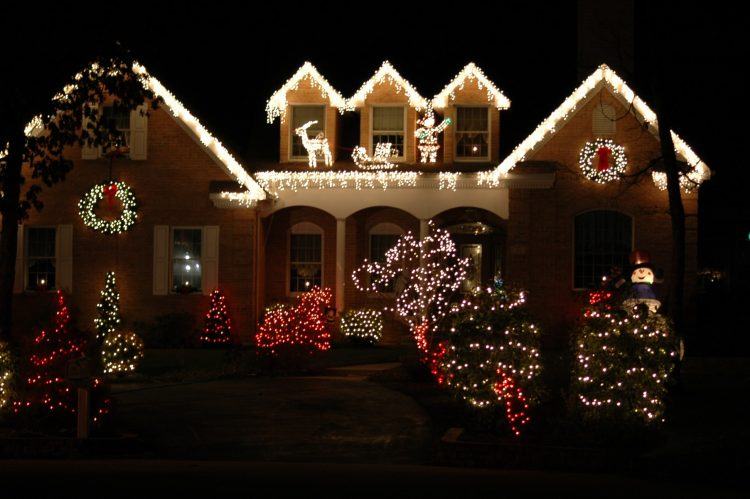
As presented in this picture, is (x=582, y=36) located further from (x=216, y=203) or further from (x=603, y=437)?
(x=603, y=437)

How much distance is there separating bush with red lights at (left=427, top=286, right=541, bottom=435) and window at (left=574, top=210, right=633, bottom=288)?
12578 mm

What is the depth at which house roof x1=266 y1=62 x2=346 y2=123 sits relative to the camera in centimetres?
2564

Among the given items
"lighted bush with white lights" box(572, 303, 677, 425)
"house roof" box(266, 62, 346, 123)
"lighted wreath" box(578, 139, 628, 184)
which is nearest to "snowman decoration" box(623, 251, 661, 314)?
"lighted bush with white lights" box(572, 303, 677, 425)

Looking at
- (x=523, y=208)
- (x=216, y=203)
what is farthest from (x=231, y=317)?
(x=523, y=208)

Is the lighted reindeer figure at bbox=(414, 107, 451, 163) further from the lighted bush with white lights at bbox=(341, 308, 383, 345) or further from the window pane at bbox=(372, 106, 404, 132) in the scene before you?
the lighted bush with white lights at bbox=(341, 308, 383, 345)

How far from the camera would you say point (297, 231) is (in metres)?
27.5

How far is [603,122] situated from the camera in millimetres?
24266

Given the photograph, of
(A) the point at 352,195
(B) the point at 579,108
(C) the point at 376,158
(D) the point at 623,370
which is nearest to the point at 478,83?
(B) the point at 579,108

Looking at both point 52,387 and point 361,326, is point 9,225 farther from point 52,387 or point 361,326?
point 361,326

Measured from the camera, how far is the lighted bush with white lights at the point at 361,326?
25156 millimetres

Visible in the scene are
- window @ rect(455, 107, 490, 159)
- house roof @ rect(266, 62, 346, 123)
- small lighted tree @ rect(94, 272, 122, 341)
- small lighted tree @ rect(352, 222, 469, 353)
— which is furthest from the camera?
window @ rect(455, 107, 490, 159)

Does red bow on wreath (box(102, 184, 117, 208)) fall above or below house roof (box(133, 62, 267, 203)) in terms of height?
below

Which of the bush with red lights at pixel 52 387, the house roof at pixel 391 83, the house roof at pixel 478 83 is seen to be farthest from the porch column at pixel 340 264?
the bush with red lights at pixel 52 387

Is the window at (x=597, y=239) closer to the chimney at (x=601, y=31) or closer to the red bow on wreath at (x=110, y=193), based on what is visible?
the chimney at (x=601, y=31)
